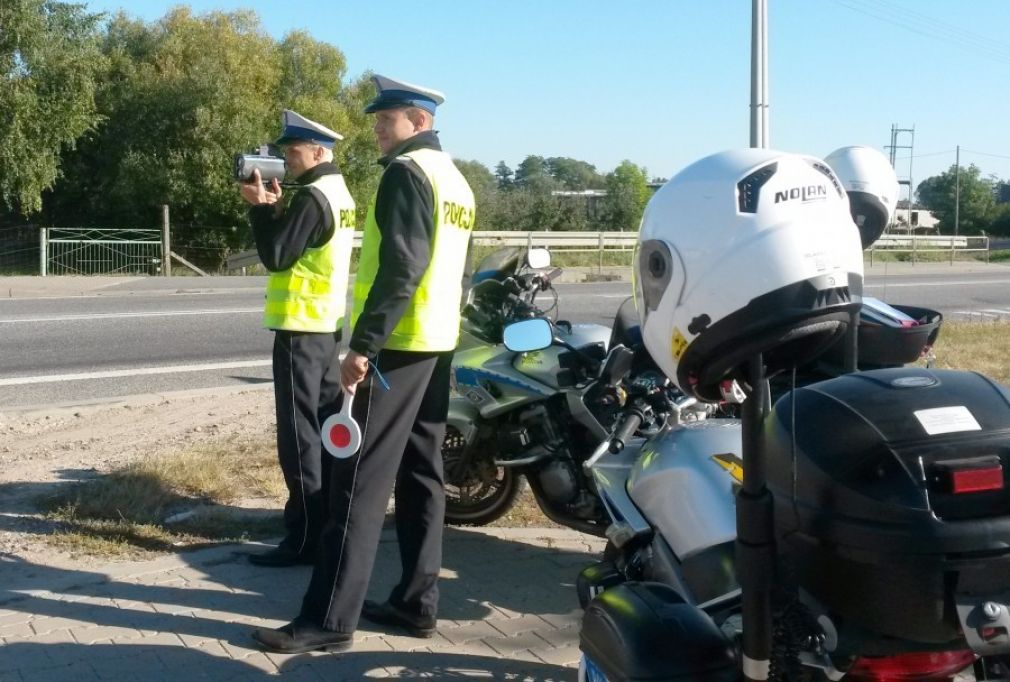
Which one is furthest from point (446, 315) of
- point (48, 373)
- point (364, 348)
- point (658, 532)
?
point (48, 373)

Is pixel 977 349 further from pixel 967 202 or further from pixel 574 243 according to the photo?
pixel 967 202

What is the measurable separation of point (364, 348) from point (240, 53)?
36.3 meters

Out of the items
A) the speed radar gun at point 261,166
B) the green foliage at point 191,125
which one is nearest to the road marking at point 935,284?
the green foliage at point 191,125

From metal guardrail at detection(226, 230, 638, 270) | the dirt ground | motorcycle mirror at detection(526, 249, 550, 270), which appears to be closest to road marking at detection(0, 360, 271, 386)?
the dirt ground

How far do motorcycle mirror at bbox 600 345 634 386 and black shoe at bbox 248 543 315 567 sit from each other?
167 cm

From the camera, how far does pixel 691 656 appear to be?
2346mm

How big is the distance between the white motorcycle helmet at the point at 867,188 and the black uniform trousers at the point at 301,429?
2262mm

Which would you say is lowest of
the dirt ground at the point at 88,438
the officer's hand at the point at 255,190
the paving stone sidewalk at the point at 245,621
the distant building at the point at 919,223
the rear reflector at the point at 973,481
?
the paving stone sidewalk at the point at 245,621

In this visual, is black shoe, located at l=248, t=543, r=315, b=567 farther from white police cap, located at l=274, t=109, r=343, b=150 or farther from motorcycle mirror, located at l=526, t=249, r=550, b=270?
white police cap, located at l=274, t=109, r=343, b=150

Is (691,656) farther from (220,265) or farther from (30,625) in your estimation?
(220,265)

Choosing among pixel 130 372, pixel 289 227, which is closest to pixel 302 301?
pixel 289 227

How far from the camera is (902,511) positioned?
213 centimetres

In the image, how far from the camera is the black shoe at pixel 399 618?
167 inches

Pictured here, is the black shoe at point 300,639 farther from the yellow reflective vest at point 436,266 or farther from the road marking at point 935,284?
the road marking at point 935,284
